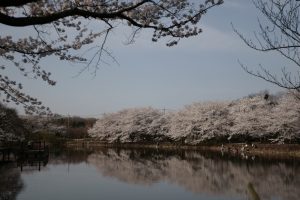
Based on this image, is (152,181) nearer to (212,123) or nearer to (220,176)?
(220,176)

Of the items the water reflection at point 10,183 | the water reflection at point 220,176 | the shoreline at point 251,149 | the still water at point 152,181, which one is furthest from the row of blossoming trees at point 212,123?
the water reflection at point 10,183

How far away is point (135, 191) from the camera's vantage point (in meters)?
13.8

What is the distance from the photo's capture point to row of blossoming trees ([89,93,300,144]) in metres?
30.6

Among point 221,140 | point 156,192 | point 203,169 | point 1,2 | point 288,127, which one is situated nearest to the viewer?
point 1,2

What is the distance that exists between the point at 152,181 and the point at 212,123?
22296mm

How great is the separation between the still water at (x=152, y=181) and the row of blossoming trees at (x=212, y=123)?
1055 centimetres

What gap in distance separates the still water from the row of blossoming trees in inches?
415

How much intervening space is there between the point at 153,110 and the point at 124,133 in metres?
4.78

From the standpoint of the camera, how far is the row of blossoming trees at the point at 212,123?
100 ft

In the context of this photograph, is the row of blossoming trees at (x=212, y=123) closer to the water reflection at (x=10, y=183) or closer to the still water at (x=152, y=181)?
the still water at (x=152, y=181)

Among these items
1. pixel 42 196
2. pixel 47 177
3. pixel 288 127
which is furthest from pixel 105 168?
pixel 288 127

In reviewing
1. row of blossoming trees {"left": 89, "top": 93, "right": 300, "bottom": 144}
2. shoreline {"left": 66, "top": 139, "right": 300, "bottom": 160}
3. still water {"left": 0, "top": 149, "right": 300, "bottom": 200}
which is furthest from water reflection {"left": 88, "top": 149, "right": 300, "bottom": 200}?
row of blossoming trees {"left": 89, "top": 93, "right": 300, "bottom": 144}

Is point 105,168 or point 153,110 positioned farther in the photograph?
point 153,110

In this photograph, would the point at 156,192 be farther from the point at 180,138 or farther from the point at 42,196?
the point at 180,138
